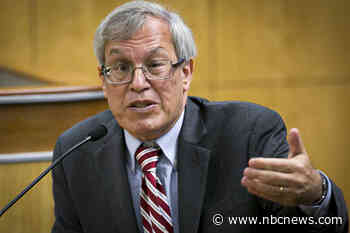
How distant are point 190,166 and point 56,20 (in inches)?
79.9

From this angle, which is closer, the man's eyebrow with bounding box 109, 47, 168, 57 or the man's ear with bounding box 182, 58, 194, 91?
the man's eyebrow with bounding box 109, 47, 168, 57

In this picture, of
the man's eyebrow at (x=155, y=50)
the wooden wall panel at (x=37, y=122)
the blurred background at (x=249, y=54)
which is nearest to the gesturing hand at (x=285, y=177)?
the man's eyebrow at (x=155, y=50)

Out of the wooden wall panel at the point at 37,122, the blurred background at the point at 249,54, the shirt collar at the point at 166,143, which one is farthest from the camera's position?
the blurred background at the point at 249,54

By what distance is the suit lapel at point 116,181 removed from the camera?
3.88 feet

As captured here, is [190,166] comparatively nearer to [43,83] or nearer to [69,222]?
[69,222]

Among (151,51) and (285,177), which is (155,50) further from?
(285,177)

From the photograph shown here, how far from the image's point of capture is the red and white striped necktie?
1.12 m

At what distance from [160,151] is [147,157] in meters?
0.05

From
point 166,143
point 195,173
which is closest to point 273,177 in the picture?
point 195,173

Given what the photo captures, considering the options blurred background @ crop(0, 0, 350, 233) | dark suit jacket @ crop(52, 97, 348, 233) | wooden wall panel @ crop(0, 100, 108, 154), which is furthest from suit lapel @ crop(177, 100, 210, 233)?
blurred background @ crop(0, 0, 350, 233)

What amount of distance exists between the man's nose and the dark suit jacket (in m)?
0.21

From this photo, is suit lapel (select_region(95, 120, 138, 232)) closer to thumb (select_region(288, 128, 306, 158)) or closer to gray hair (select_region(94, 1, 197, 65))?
gray hair (select_region(94, 1, 197, 65))

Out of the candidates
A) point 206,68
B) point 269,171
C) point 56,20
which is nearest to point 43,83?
point 56,20

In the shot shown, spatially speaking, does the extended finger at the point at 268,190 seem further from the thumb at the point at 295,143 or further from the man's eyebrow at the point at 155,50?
the man's eyebrow at the point at 155,50
